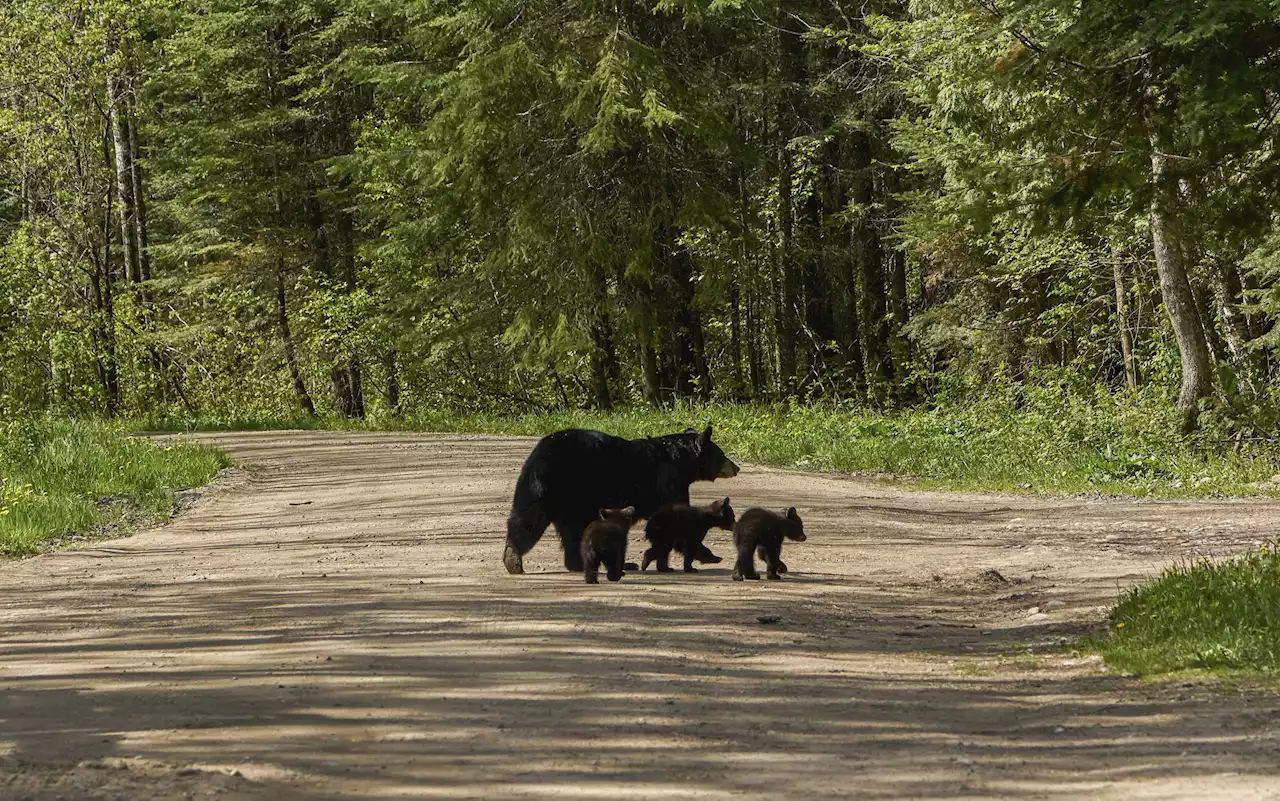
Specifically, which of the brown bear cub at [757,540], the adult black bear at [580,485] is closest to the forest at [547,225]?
the adult black bear at [580,485]

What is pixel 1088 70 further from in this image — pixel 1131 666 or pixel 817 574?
pixel 1131 666

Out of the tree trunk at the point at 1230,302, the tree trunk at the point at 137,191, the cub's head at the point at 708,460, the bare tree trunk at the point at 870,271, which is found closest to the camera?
the cub's head at the point at 708,460

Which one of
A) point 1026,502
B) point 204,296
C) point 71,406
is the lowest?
point 1026,502

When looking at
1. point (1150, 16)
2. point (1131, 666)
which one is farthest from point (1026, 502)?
point (1131, 666)

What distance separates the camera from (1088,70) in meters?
11.3

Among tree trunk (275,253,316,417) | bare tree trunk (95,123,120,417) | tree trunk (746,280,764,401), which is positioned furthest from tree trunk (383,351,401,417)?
tree trunk (746,280,764,401)

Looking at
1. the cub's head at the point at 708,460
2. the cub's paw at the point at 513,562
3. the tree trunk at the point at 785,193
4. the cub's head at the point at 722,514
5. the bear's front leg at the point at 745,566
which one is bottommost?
the bear's front leg at the point at 745,566

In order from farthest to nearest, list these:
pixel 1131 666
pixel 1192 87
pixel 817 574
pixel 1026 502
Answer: pixel 1026 502
pixel 817 574
pixel 1192 87
pixel 1131 666

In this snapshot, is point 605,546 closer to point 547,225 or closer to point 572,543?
point 572,543

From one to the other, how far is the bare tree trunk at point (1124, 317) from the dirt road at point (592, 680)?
44.7 ft

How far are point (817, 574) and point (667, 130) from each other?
73.7 ft

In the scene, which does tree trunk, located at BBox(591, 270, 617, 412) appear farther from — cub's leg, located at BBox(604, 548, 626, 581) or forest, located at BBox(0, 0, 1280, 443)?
cub's leg, located at BBox(604, 548, 626, 581)

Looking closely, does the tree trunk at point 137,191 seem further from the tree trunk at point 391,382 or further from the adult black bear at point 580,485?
the adult black bear at point 580,485

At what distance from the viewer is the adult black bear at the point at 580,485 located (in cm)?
1136
